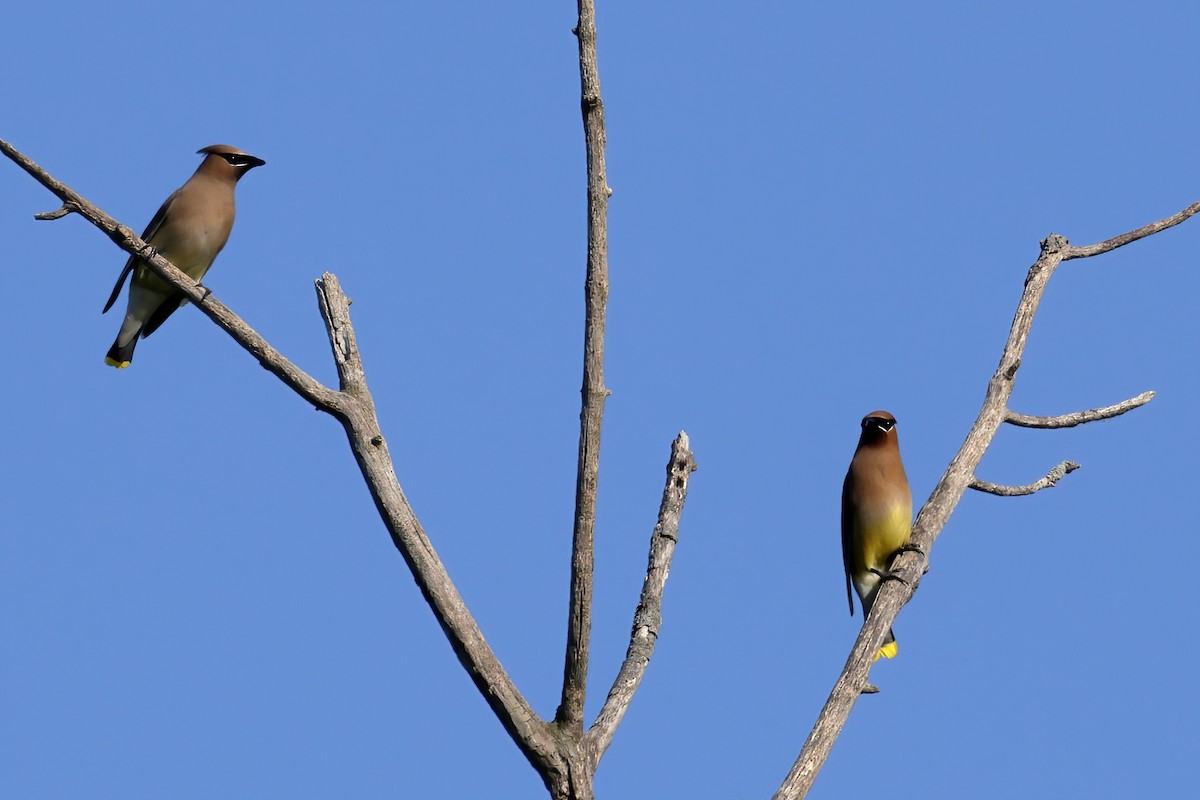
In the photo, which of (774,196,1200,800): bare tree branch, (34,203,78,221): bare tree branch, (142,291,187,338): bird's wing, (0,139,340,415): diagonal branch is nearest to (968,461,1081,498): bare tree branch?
(774,196,1200,800): bare tree branch

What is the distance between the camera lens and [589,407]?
→ 451 cm

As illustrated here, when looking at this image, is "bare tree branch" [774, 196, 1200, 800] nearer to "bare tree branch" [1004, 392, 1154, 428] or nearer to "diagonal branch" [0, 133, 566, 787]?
"bare tree branch" [1004, 392, 1154, 428]

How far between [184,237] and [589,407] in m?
3.50

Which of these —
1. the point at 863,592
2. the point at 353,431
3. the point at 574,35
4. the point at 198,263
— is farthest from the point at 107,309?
the point at 863,592

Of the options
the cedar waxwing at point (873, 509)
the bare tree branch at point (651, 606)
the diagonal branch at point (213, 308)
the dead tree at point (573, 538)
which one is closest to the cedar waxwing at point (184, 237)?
the diagonal branch at point (213, 308)

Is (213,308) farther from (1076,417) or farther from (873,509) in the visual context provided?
(1076,417)

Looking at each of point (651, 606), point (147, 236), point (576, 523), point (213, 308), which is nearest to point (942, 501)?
point (651, 606)

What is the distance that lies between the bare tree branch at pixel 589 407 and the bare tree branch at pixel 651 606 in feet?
0.76

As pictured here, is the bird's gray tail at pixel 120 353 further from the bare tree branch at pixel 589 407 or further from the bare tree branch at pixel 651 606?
the bare tree branch at pixel 589 407

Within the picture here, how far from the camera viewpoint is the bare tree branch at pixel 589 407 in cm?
449

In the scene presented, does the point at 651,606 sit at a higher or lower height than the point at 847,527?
lower

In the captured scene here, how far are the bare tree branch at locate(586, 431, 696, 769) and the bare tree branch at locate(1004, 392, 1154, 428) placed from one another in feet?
4.68

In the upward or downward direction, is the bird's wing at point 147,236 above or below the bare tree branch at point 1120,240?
below

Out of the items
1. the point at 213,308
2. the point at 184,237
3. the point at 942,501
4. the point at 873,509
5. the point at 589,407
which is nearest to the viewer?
the point at 589,407
